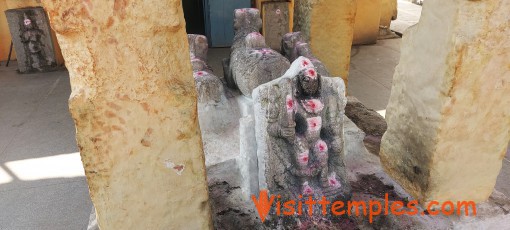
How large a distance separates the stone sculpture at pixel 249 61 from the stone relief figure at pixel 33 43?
4790 millimetres

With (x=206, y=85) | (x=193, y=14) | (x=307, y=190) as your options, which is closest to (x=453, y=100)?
(x=307, y=190)

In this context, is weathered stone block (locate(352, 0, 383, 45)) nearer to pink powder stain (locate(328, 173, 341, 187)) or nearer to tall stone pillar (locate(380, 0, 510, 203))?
tall stone pillar (locate(380, 0, 510, 203))

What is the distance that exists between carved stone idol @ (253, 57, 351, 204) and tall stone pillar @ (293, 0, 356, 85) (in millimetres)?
2124

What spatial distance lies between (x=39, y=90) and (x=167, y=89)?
5.77m

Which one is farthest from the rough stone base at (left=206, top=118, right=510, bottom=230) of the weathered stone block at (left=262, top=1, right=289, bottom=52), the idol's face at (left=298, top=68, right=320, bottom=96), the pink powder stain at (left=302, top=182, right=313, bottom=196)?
the weathered stone block at (left=262, top=1, right=289, bottom=52)

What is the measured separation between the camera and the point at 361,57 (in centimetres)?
834

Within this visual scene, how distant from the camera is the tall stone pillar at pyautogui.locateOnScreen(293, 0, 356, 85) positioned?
15.7 feet

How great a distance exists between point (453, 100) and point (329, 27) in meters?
2.49

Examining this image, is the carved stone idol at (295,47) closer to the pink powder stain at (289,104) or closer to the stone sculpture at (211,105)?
the stone sculpture at (211,105)

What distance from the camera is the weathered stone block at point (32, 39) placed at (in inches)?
292

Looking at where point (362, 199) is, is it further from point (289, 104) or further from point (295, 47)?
point (295, 47)

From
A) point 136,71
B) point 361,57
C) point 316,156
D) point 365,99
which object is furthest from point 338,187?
point 361,57

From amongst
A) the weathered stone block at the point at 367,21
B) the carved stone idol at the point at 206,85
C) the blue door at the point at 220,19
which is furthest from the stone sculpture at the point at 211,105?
the weathered stone block at the point at 367,21

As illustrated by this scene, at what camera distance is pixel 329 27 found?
16.1 feet
